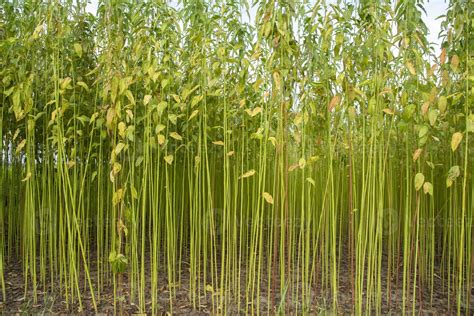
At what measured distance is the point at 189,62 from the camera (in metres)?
2.17

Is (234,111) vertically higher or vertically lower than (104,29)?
lower

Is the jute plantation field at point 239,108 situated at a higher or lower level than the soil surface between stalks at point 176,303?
higher

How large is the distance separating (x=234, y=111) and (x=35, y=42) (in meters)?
1.18

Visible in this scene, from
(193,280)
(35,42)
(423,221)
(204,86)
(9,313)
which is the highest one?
(35,42)

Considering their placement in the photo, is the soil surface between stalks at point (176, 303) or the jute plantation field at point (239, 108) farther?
the soil surface between stalks at point (176, 303)

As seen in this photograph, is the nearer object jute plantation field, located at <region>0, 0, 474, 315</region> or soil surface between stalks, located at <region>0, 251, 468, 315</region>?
jute plantation field, located at <region>0, 0, 474, 315</region>

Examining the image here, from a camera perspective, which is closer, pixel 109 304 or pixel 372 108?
pixel 372 108

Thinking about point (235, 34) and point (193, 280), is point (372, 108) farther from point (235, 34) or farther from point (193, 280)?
point (193, 280)

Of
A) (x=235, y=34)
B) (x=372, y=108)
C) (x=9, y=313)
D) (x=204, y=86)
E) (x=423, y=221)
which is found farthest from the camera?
(x=423, y=221)

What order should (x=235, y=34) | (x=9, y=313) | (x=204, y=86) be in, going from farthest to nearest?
(x=9, y=313) < (x=235, y=34) < (x=204, y=86)

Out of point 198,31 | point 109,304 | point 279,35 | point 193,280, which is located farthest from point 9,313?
point 279,35

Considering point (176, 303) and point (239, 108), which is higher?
point (239, 108)

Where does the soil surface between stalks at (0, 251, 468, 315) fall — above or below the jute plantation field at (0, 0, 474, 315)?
below

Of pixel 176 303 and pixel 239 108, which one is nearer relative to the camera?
pixel 239 108
